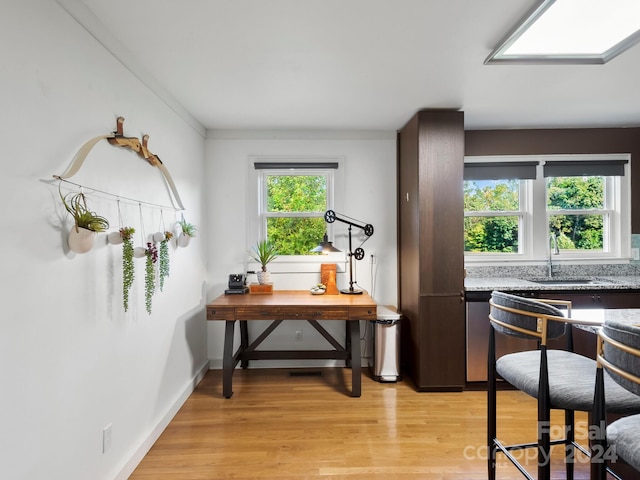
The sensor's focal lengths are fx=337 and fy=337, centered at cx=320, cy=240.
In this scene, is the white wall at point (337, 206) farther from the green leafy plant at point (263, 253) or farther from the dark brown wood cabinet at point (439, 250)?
the dark brown wood cabinet at point (439, 250)

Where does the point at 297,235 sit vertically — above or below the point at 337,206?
below

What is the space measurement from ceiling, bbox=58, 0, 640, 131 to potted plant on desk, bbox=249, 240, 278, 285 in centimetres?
122

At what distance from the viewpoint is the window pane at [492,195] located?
11.7 feet

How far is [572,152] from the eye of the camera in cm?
349

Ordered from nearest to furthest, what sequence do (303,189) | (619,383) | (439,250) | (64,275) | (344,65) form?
(619,383), (64,275), (344,65), (439,250), (303,189)

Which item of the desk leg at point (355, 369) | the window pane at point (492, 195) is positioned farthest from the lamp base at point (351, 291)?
the window pane at point (492, 195)

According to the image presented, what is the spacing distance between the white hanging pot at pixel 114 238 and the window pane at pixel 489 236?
318 centimetres

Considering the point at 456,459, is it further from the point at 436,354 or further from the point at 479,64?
the point at 479,64

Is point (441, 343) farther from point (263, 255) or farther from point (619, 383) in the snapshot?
point (619, 383)

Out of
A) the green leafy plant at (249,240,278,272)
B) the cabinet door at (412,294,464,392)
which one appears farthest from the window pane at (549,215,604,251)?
the green leafy plant at (249,240,278,272)

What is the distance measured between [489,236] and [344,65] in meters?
2.43

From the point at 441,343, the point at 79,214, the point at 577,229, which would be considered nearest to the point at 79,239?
the point at 79,214

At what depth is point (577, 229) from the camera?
358cm

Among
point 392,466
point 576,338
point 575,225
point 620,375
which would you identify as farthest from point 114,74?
point 575,225
